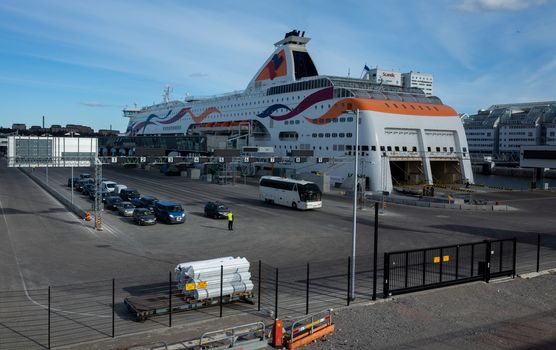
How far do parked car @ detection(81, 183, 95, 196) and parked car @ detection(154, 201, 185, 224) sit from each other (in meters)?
14.9

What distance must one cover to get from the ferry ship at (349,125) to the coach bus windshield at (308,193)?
31.1ft

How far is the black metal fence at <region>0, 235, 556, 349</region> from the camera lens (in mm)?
11474

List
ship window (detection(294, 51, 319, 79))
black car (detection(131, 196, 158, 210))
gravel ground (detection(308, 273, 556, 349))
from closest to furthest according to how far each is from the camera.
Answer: gravel ground (detection(308, 273, 556, 349)) < black car (detection(131, 196, 158, 210)) < ship window (detection(294, 51, 319, 79))

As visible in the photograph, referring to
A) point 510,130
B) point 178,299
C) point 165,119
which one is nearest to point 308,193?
point 178,299

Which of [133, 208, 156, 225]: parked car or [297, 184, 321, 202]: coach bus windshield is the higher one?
[297, 184, 321, 202]: coach bus windshield

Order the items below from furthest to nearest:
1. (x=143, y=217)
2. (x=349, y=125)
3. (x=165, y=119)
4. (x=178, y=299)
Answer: (x=165, y=119)
(x=349, y=125)
(x=143, y=217)
(x=178, y=299)

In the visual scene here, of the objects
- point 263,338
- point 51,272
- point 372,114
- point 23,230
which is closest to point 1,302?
point 51,272

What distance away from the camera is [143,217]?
93.9 ft

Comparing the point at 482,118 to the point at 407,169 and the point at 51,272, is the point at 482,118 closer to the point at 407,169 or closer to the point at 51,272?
the point at 407,169

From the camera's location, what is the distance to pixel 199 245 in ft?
76.2

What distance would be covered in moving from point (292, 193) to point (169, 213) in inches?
438

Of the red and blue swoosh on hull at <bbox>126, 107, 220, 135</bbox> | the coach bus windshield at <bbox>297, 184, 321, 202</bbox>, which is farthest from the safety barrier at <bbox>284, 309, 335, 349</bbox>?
the red and blue swoosh on hull at <bbox>126, 107, 220, 135</bbox>

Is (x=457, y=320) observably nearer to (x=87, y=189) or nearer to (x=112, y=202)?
(x=112, y=202)

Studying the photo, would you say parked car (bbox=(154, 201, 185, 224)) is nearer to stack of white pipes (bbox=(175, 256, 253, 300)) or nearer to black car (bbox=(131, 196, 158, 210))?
black car (bbox=(131, 196, 158, 210))
